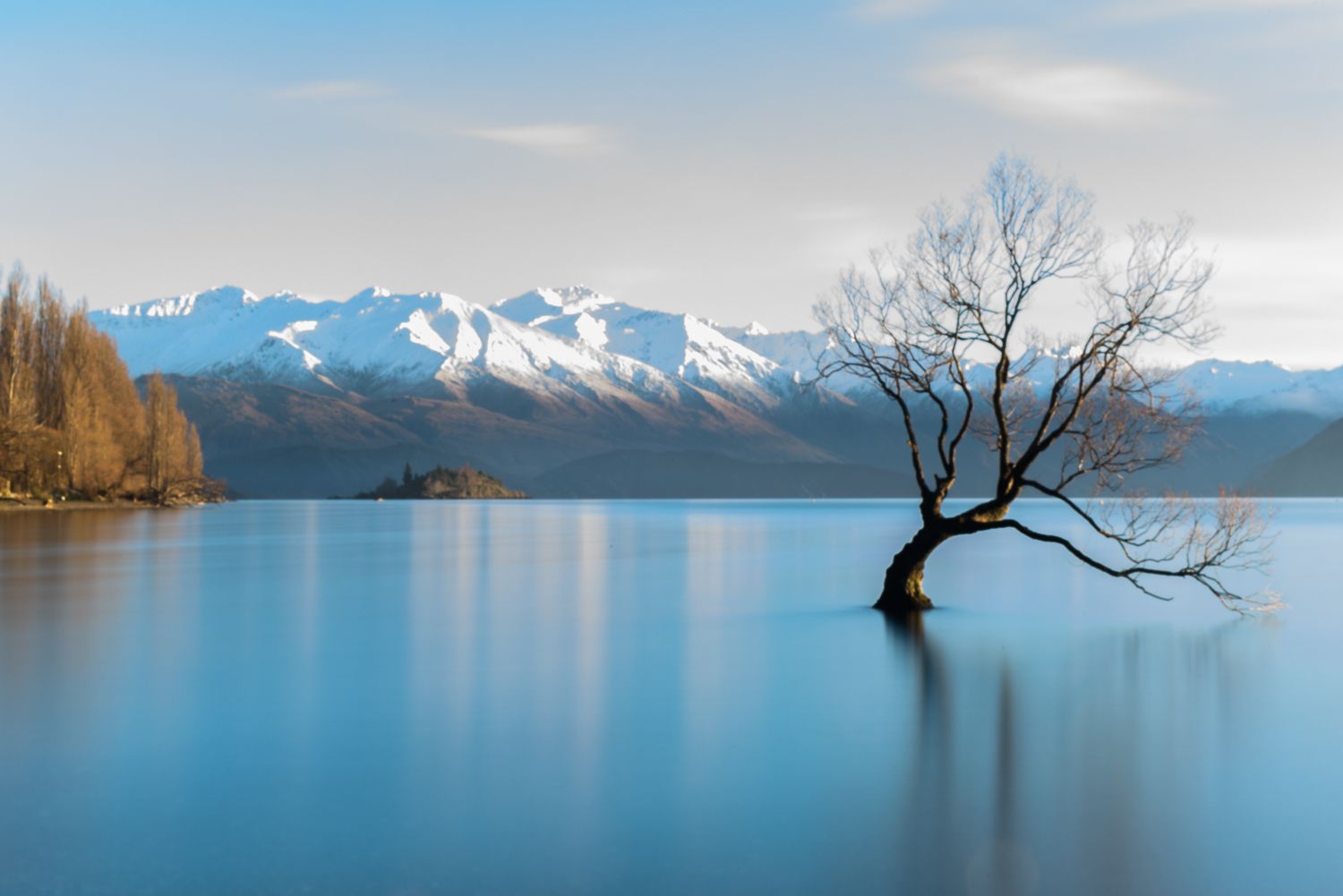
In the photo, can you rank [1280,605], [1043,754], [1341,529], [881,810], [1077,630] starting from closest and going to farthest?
[881,810] < [1043,754] < [1077,630] < [1280,605] < [1341,529]

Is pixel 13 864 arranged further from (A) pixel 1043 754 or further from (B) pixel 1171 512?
(B) pixel 1171 512

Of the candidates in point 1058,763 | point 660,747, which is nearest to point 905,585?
point 1058,763

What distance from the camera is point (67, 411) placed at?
310 ft

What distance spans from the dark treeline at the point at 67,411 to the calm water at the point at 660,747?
7153 cm

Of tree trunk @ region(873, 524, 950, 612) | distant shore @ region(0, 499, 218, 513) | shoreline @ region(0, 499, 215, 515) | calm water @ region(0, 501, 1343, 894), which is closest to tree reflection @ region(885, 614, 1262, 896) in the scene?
calm water @ region(0, 501, 1343, 894)

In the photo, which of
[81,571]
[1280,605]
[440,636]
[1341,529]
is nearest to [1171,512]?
[1280,605]

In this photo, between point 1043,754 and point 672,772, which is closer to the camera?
point 672,772

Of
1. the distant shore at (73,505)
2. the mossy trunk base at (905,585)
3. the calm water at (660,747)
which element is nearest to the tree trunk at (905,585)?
the mossy trunk base at (905,585)

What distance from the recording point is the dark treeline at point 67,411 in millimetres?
92250

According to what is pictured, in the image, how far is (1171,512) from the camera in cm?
2358

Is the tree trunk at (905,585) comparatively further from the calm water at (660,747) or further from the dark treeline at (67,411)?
the dark treeline at (67,411)

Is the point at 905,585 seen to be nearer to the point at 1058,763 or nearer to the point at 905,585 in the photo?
the point at 905,585

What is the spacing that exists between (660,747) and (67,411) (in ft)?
312

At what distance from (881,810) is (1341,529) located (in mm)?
87000
